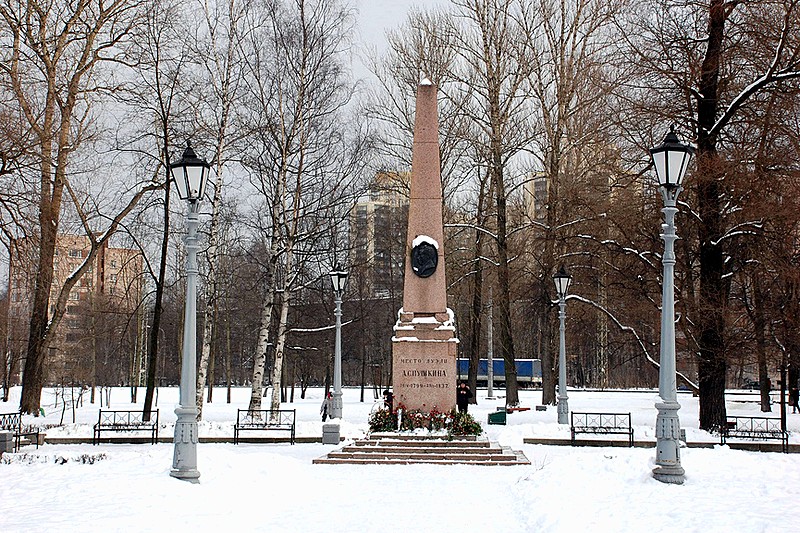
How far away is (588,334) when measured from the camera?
33.5 metres

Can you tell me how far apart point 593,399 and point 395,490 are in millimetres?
34836

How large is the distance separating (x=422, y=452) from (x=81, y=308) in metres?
50.0

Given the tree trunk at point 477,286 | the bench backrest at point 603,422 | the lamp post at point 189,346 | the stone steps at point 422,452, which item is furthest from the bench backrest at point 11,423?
the tree trunk at point 477,286

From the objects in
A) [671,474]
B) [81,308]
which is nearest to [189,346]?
[671,474]

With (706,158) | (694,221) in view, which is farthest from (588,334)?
(706,158)

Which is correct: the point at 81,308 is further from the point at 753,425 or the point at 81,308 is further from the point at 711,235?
the point at 711,235

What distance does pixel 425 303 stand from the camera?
850 inches

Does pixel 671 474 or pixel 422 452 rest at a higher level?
pixel 671 474

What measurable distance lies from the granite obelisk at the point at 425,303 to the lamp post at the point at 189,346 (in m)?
8.18

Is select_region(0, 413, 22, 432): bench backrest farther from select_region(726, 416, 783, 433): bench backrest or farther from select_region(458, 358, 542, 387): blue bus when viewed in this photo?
select_region(458, 358, 542, 387): blue bus

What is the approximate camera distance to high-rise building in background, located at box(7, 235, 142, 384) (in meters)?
21.7

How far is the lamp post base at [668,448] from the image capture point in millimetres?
11633

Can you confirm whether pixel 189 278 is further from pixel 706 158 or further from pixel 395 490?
pixel 706 158

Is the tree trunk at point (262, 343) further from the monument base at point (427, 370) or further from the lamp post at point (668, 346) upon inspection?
the lamp post at point (668, 346)
